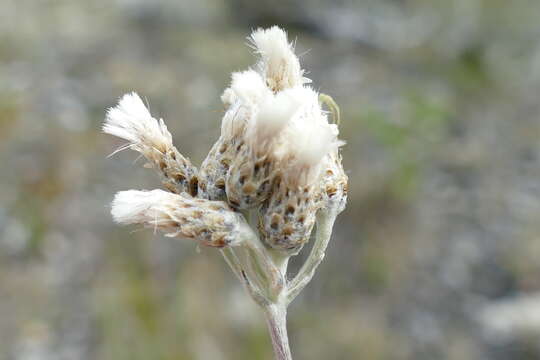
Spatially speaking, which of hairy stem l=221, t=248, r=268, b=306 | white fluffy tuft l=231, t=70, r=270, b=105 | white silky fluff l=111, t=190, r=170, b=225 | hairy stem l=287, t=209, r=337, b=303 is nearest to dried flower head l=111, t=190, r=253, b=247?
white silky fluff l=111, t=190, r=170, b=225

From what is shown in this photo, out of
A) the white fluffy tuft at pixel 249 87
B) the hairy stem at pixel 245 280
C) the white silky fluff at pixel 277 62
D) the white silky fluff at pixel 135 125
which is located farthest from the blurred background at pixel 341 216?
the white fluffy tuft at pixel 249 87

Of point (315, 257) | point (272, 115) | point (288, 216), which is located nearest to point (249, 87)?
point (272, 115)

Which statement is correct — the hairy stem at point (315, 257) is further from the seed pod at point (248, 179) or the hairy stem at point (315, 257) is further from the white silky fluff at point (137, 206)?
the white silky fluff at point (137, 206)

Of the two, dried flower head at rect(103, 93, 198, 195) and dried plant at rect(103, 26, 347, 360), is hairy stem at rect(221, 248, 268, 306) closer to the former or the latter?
dried plant at rect(103, 26, 347, 360)

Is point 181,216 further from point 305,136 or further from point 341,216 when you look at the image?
point 341,216

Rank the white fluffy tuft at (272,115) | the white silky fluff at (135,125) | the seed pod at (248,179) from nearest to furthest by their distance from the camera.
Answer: the white fluffy tuft at (272,115), the seed pod at (248,179), the white silky fluff at (135,125)
